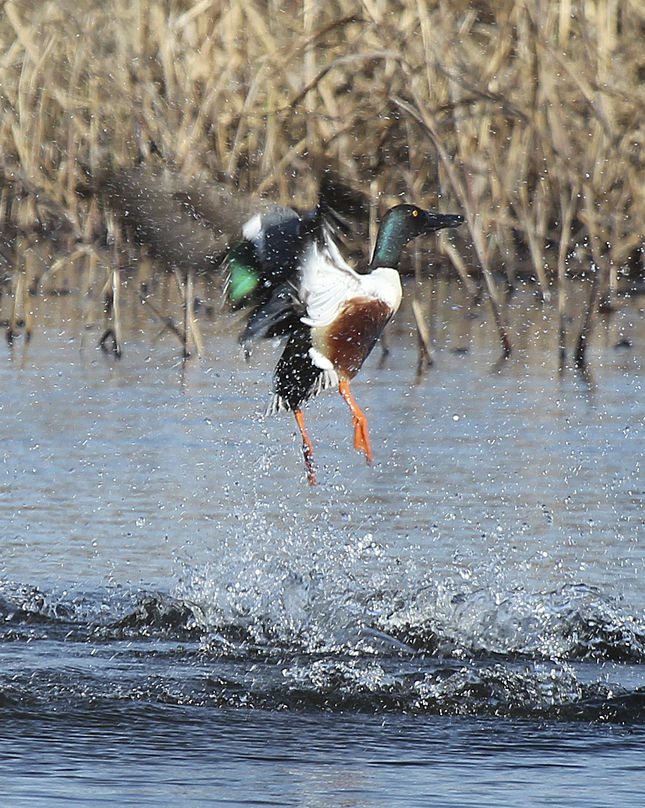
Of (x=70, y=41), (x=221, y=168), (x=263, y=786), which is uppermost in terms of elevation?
(x=70, y=41)

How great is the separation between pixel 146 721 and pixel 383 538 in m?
1.70

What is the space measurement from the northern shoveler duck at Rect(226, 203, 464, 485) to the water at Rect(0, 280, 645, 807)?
0.53 metres

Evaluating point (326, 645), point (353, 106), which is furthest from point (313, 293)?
point (353, 106)

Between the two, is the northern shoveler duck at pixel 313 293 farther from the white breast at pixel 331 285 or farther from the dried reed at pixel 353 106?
the dried reed at pixel 353 106

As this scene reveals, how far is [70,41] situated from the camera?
34.5ft

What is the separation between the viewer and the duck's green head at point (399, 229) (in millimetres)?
5113

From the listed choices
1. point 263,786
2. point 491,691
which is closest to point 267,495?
point 491,691

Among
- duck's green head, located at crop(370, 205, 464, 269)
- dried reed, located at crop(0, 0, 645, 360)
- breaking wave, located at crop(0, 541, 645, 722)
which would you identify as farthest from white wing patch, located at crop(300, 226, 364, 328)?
dried reed, located at crop(0, 0, 645, 360)

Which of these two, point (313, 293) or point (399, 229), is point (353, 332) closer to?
point (313, 293)

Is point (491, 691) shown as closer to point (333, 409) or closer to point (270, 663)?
point (270, 663)

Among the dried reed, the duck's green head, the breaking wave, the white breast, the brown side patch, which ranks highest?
the dried reed

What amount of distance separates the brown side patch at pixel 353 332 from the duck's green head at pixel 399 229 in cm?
29

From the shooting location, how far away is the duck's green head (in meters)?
5.11

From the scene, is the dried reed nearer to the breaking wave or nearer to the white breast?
the white breast
